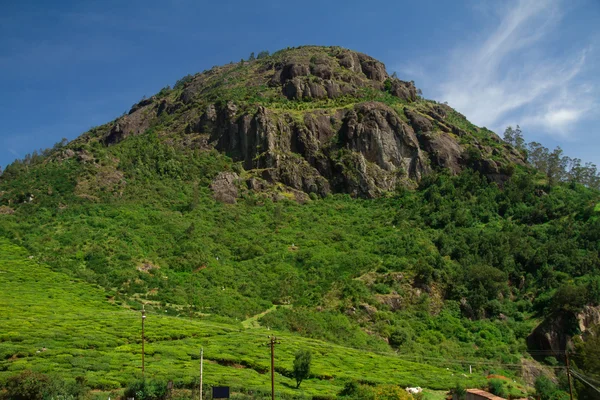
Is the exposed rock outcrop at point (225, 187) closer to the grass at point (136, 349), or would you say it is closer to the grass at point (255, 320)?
the grass at point (255, 320)

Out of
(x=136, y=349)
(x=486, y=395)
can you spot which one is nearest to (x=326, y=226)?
(x=136, y=349)

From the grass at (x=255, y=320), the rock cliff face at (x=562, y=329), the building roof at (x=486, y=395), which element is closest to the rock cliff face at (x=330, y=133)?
the grass at (x=255, y=320)

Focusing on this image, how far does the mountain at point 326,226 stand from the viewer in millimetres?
64625

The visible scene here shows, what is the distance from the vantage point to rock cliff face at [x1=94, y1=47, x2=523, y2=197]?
110375 mm

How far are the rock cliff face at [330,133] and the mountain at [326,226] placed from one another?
446mm

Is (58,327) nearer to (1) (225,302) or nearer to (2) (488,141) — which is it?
(1) (225,302)

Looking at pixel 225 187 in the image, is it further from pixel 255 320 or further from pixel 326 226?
pixel 255 320

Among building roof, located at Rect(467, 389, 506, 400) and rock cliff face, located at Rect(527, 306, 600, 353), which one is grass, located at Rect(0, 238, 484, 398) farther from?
rock cliff face, located at Rect(527, 306, 600, 353)

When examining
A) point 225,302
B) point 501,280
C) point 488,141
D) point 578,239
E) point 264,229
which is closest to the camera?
point 225,302

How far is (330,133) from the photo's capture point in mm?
117000

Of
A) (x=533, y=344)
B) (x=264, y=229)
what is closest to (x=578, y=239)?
(x=533, y=344)

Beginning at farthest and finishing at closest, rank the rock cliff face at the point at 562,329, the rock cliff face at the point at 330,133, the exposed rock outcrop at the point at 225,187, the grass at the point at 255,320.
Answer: the rock cliff face at the point at 330,133 < the exposed rock outcrop at the point at 225,187 < the rock cliff face at the point at 562,329 < the grass at the point at 255,320

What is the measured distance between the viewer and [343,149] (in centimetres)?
11244

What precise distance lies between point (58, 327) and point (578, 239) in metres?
77.0
